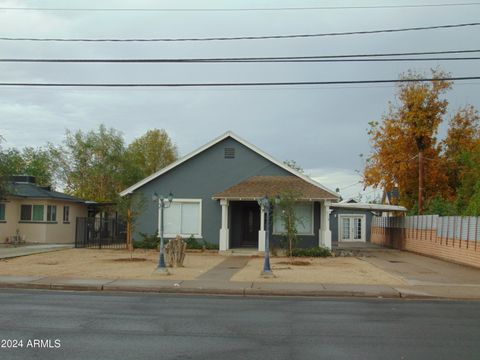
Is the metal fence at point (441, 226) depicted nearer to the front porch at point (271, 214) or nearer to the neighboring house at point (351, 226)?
the front porch at point (271, 214)

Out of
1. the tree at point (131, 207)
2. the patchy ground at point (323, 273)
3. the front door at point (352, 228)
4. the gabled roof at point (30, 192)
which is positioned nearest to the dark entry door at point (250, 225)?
the tree at point (131, 207)

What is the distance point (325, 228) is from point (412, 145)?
17653 millimetres

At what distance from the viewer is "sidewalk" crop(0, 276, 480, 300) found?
15289 millimetres

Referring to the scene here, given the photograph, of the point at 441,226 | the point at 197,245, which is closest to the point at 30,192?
the point at 197,245

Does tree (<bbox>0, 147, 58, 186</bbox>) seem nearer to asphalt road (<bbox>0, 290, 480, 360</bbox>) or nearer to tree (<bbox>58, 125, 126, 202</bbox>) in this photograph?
tree (<bbox>58, 125, 126, 202</bbox>)

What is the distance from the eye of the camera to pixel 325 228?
2888 centimetres

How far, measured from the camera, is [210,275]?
61.9 ft

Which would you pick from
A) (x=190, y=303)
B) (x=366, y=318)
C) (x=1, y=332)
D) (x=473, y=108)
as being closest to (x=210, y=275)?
(x=190, y=303)

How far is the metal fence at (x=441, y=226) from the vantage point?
2369 centimetres

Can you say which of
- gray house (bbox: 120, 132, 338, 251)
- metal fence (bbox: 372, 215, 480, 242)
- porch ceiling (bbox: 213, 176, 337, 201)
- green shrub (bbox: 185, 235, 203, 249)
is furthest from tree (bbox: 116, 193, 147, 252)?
metal fence (bbox: 372, 215, 480, 242)

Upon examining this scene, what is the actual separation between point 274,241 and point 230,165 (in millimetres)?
4542

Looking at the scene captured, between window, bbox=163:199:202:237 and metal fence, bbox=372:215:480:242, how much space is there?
11.8m

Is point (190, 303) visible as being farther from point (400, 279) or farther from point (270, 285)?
point (400, 279)

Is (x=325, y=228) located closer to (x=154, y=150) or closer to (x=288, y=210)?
(x=288, y=210)
